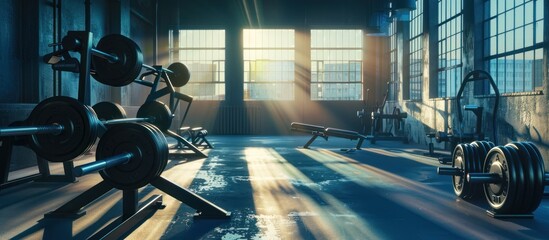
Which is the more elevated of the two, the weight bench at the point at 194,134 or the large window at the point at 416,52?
the large window at the point at 416,52

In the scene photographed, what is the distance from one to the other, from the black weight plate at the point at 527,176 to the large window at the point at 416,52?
5804 millimetres

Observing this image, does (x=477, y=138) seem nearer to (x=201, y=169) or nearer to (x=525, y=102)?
(x=525, y=102)

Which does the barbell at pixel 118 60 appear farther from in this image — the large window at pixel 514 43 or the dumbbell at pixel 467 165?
the large window at pixel 514 43

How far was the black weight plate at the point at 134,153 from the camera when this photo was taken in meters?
1.93

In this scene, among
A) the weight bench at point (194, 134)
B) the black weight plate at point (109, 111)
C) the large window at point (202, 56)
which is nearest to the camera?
the black weight plate at point (109, 111)

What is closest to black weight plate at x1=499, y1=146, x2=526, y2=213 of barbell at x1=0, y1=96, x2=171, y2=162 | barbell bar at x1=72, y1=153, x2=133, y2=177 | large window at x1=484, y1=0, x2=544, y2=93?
barbell bar at x1=72, y1=153, x2=133, y2=177

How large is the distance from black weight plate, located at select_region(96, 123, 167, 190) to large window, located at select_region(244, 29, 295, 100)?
9.03 meters

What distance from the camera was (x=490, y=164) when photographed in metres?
2.59

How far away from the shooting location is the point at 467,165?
2.81 metres

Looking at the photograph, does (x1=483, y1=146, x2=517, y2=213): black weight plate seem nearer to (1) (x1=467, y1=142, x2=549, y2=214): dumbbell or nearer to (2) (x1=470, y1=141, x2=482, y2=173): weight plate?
(1) (x1=467, y1=142, x2=549, y2=214): dumbbell

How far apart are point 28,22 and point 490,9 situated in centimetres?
588

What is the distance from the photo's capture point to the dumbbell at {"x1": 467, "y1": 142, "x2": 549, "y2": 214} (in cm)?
229

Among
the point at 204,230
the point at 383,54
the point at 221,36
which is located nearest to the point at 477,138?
the point at 204,230

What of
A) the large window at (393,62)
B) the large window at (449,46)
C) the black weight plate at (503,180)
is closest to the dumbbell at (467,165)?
the black weight plate at (503,180)
